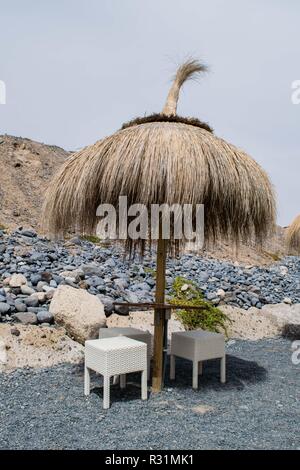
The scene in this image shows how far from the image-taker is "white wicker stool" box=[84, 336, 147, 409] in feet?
12.9

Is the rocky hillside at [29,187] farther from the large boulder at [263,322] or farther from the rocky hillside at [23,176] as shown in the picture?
the large boulder at [263,322]

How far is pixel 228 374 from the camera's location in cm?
508

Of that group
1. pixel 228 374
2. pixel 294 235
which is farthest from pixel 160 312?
pixel 294 235

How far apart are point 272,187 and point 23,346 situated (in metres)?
3.13

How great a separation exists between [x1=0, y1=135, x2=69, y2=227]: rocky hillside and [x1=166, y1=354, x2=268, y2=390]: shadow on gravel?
40.4 feet

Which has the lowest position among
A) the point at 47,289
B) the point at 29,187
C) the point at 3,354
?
the point at 3,354

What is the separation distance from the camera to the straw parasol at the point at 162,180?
3797 millimetres

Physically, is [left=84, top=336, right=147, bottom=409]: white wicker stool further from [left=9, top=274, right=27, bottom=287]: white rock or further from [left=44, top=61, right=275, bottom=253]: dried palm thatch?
[left=9, top=274, right=27, bottom=287]: white rock

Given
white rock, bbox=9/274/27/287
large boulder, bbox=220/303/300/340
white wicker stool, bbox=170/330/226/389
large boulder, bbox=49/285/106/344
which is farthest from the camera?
large boulder, bbox=220/303/300/340

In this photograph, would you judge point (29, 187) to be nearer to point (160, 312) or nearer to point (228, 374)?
point (228, 374)

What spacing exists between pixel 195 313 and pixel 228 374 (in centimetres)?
199

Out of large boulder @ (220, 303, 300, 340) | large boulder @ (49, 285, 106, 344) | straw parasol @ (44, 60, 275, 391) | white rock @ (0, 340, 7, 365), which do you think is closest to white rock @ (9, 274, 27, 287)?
large boulder @ (49, 285, 106, 344)

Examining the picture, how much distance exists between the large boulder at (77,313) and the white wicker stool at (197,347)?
1.16m
